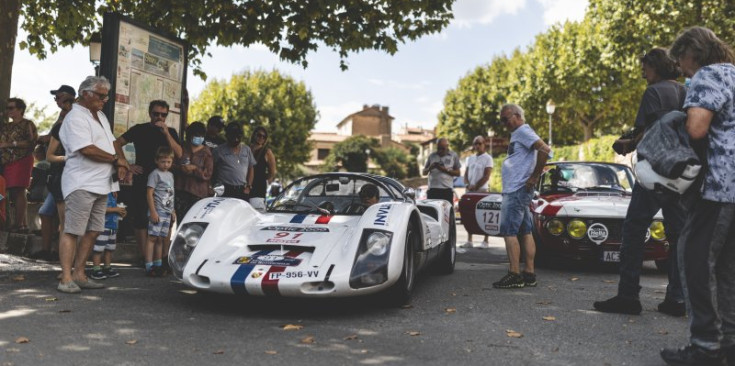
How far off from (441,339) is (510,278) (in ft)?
7.17

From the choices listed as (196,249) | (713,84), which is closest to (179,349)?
(196,249)

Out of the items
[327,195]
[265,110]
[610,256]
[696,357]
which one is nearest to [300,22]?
[327,195]

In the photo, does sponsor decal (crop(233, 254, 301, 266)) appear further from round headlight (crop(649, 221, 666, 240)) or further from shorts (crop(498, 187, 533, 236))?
round headlight (crop(649, 221, 666, 240))

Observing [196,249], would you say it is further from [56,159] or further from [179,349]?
[56,159]

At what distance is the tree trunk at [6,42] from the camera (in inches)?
294

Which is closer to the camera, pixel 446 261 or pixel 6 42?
pixel 446 261

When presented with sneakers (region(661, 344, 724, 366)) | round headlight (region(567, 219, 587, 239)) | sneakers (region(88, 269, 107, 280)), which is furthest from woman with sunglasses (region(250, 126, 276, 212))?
sneakers (region(661, 344, 724, 366))

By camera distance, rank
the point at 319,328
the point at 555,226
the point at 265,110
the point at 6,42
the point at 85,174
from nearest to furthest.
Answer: the point at 319,328 → the point at 85,174 → the point at 555,226 → the point at 6,42 → the point at 265,110

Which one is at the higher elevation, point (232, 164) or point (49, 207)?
point (232, 164)

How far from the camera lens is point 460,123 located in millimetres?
47312

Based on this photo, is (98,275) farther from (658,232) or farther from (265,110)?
(265,110)

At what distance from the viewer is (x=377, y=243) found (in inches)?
179

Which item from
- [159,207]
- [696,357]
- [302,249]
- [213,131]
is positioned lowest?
[696,357]

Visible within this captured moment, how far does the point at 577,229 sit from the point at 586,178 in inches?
52.8
